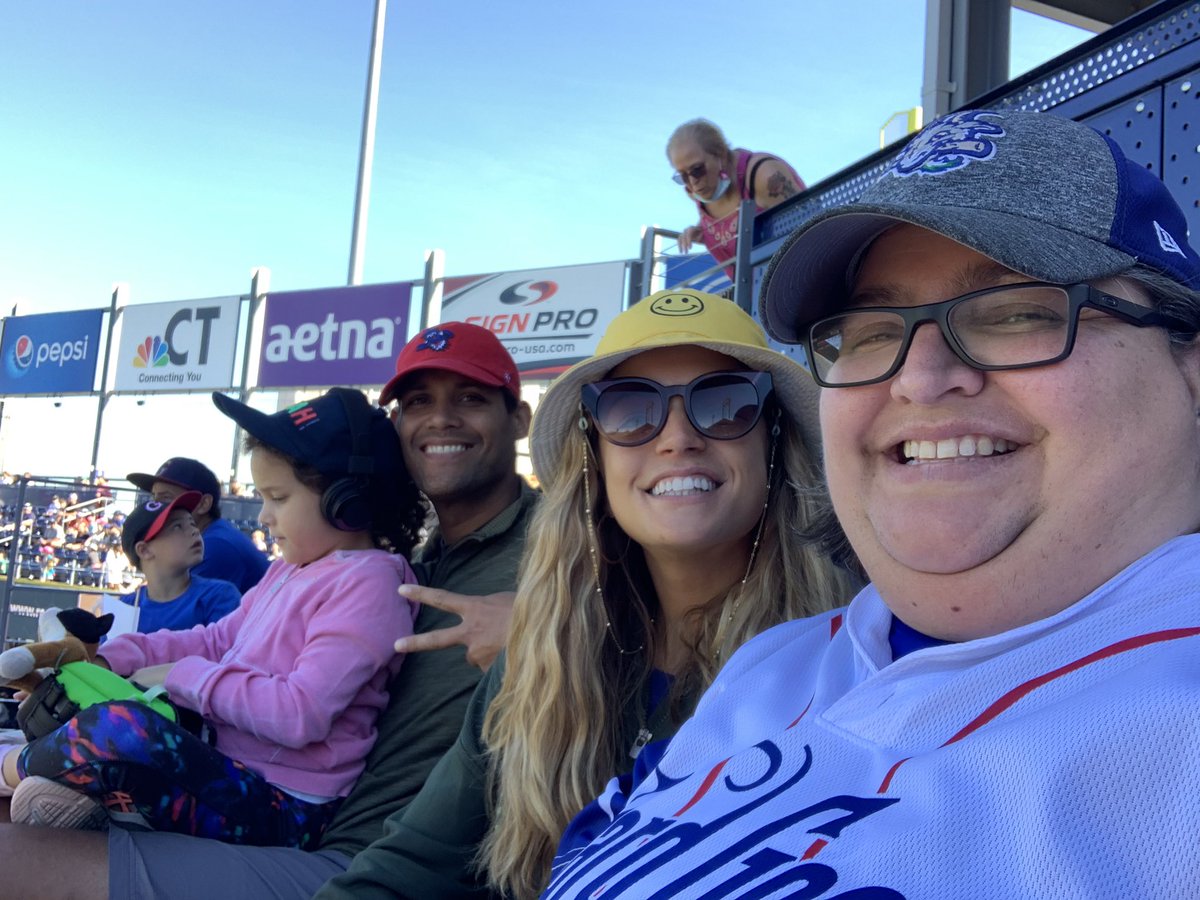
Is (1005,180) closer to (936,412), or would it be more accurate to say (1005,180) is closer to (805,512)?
(936,412)

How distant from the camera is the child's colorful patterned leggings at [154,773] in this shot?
204 centimetres

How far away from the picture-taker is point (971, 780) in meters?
0.82

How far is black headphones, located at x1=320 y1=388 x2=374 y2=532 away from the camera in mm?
2654

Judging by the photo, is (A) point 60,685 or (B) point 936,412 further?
(A) point 60,685

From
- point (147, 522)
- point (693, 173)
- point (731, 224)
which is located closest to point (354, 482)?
point (147, 522)

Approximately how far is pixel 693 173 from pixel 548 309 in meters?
9.66

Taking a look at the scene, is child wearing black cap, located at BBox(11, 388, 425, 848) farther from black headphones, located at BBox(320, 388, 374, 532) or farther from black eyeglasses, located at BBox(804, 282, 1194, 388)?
black eyeglasses, located at BBox(804, 282, 1194, 388)

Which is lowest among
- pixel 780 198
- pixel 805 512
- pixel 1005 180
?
pixel 805 512

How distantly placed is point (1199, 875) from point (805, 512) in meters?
1.14

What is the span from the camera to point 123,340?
60.7ft

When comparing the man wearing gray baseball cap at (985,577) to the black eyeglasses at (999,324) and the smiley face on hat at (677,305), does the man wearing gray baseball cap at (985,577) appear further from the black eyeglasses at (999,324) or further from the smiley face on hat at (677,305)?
the smiley face on hat at (677,305)

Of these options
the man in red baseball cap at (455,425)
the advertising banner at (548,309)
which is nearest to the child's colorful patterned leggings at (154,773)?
the man in red baseball cap at (455,425)

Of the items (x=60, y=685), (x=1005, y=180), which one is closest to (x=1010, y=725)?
(x=1005, y=180)

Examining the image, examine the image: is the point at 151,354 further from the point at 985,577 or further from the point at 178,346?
the point at 985,577
